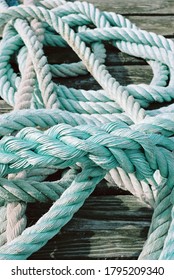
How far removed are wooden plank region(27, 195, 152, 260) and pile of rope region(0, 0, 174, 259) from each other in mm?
54

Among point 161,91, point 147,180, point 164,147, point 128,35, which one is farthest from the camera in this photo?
point 128,35

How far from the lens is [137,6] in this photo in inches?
89.1

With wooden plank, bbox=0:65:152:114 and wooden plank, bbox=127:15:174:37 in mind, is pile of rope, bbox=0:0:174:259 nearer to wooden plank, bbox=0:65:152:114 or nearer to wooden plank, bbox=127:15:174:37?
wooden plank, bbox=0:65:152:114

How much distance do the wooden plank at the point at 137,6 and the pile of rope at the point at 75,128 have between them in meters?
0.22

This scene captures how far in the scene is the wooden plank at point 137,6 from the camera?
7.32ft

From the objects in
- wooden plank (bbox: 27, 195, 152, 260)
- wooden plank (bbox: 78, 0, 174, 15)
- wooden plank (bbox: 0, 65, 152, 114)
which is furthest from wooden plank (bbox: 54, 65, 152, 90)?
wooden plank (bbox: 27, 195, 152, 260)

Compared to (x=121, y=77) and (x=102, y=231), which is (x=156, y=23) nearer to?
(x=121, y=77)

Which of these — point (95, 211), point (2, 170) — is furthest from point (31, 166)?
point (95, 211)

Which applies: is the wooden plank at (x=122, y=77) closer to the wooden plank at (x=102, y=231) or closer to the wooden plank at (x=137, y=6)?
the wooden plank at (x=137, y=6)

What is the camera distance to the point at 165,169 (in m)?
1.30

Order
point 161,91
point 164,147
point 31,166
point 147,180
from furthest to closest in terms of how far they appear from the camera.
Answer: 1. point 161,91
2. point 147,180
3. point 164,147
4. point 31,166

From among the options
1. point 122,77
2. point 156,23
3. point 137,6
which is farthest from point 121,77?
point 137,6

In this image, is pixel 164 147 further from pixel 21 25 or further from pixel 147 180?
pixel 21 25

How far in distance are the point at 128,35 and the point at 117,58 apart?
0.35 ft
